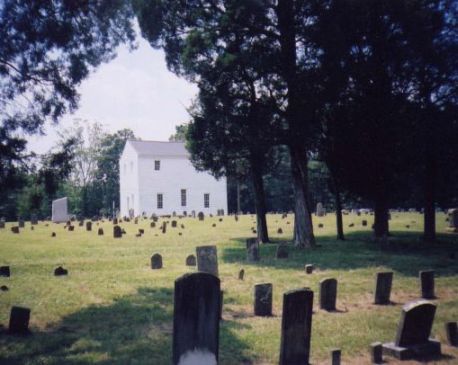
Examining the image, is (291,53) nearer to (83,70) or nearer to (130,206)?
(83,70)

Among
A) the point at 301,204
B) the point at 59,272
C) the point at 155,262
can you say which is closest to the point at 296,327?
the point at 155,262

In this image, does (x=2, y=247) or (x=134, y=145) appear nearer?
(x=2, y=247)

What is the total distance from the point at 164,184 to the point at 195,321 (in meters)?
48.8

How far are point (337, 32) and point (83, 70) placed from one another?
10652mm

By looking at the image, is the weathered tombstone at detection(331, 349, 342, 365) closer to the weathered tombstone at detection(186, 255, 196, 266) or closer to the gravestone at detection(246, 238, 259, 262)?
the weathered tombstone at detection(186, 255, 196, 266)

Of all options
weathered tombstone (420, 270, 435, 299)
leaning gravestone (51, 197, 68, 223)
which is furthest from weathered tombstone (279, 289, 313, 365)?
leaning gravestone (51, 197, 68, 223)

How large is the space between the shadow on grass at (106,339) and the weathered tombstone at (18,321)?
18 centimetres

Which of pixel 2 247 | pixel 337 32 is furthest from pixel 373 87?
pixel 2 247

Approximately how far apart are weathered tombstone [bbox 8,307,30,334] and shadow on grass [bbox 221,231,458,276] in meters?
8.14

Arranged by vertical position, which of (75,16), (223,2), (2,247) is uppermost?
(223,2)

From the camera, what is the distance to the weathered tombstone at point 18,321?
7406mm

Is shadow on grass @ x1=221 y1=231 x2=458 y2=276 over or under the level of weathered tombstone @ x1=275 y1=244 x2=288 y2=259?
under

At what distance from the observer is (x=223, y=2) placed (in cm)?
1752

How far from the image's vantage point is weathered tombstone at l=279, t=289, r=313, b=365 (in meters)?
5.99
